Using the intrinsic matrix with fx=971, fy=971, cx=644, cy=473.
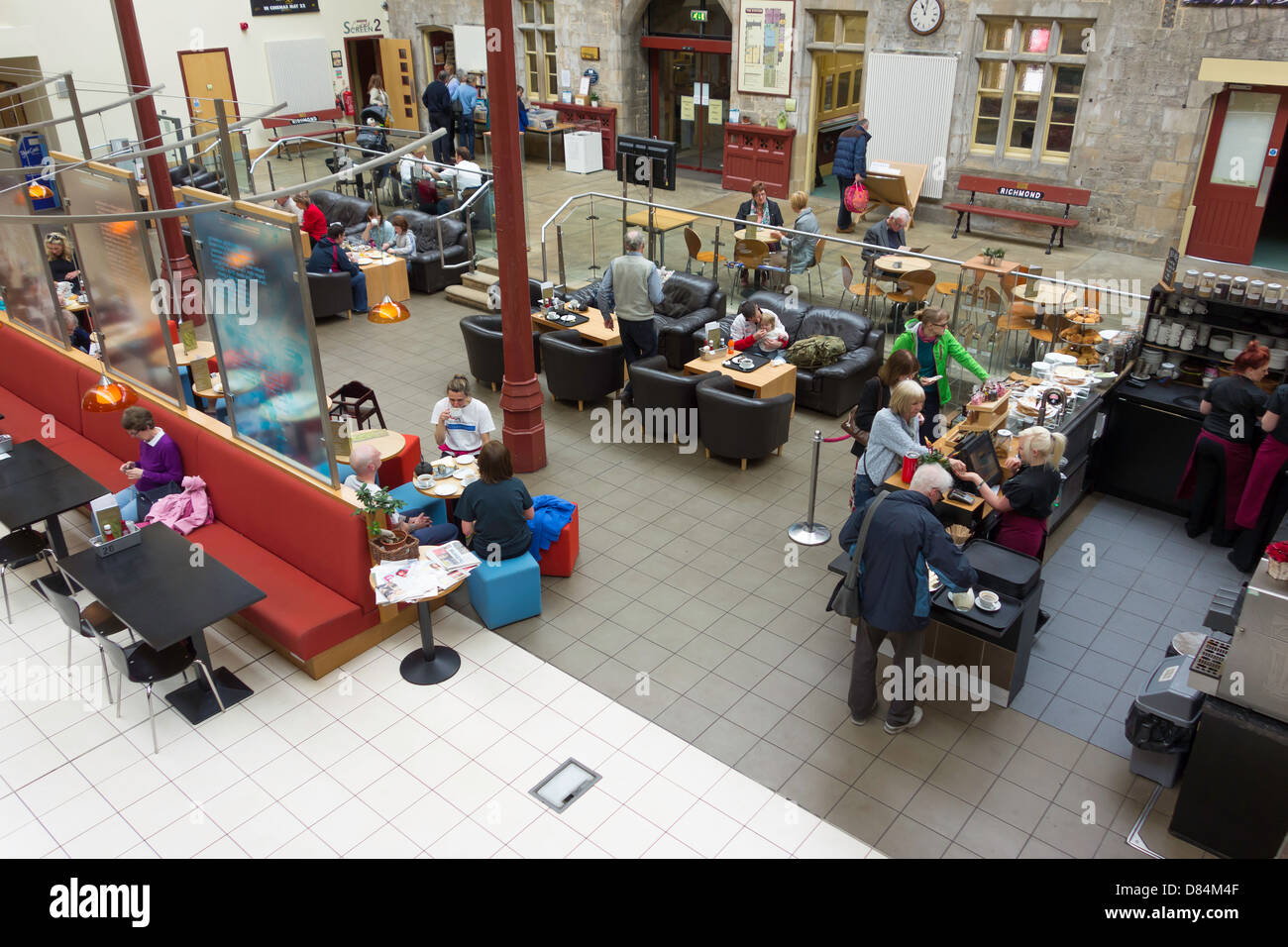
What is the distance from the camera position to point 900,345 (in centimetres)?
802

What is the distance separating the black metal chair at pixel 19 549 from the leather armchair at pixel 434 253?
706 centimetres

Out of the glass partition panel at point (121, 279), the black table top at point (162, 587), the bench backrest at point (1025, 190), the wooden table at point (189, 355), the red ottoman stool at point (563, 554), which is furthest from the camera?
the bench backrest at point (1025, 190)

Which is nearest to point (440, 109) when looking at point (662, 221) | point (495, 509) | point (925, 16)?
point (662, 221)

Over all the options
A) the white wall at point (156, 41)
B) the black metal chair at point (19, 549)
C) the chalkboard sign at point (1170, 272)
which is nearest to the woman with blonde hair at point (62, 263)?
the black metal chair at point (19, 549)

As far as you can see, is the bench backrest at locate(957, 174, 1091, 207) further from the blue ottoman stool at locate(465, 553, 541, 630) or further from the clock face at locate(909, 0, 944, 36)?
the blue ottoman stool at locate(465, 553, 541, 630)

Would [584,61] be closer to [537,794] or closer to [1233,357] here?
[1233,357]

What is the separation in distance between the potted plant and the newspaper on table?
0.47 ft

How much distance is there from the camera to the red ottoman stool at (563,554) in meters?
7.19

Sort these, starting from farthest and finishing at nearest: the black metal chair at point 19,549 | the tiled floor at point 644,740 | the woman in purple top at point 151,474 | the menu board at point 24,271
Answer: the menu board at point 24,271, the woman in purple top at point 151,474, the black metal chair at point 19,549, the tiled floor at point 644,740

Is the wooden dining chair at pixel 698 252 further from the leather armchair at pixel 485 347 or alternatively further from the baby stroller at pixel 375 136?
the baby stroller at pixel 375 136

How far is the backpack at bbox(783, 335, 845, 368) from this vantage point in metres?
9.81

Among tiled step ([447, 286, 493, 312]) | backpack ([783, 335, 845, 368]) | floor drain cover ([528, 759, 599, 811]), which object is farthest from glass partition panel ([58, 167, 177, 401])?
backpack ([783, 335, 845, 368])

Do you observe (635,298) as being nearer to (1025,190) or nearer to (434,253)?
(434,253)
